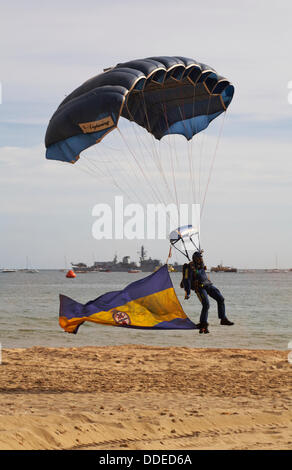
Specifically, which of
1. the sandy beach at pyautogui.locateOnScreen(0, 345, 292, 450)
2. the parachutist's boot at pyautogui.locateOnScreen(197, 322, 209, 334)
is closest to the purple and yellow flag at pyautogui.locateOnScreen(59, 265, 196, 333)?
the parachutist's boot at pyautogui.locateOnScreen(197, 322, 209, 334)

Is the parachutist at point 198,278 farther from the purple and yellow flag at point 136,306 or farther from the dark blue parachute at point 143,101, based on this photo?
the dark blue parachute at point 143,101

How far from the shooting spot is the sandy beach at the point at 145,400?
8.84 metres

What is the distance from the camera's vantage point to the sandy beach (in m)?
8.84

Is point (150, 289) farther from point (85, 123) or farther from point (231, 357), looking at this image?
point (231, 357)

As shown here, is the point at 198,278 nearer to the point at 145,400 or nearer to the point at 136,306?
the point at 136,306

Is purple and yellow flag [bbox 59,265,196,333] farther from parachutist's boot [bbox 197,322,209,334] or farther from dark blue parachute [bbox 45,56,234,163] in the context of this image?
dark blue parachute [bbox 45,56,234,163]

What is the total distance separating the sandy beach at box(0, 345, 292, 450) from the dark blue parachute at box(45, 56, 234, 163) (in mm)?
4674

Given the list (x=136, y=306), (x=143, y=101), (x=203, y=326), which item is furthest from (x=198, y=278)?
(x=143, y=101)

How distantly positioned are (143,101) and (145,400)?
5.98 meters

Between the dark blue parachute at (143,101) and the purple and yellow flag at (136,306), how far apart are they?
2.82m

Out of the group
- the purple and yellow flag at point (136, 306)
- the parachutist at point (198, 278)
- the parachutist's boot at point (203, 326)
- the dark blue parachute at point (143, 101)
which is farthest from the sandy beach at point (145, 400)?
the dark blue parachute at point (143, 101)

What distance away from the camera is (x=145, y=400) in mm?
11227
